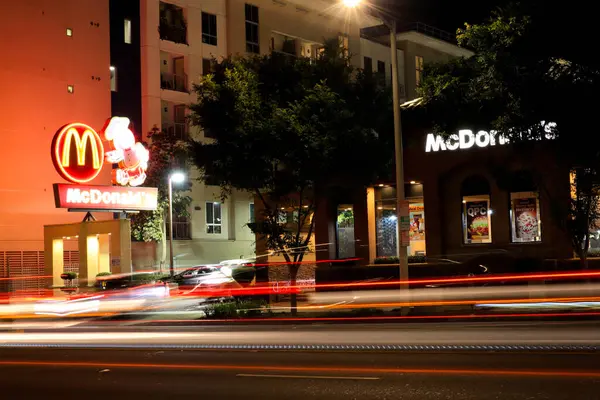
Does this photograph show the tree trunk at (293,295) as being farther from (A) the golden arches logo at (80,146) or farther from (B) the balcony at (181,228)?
(B) the balcony at (181,228)

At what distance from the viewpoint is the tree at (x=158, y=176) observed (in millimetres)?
46031

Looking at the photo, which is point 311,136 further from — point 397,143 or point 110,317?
point 110,317

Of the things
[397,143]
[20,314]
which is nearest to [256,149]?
[397,143]

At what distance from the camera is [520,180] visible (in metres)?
28.2

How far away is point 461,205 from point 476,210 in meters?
0.59

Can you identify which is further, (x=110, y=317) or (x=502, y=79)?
(x=110, y=317)

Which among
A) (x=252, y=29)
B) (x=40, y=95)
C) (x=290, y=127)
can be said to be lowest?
(x=290, y=127)

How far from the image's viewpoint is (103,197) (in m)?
30.7

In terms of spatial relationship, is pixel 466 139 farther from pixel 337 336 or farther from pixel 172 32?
pixel 172 32

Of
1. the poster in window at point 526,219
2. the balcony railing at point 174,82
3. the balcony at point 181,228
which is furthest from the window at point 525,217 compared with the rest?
the balcony railing at point 174,82

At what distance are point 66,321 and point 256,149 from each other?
307 inches

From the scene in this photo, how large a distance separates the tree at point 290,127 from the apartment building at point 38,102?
801 inches

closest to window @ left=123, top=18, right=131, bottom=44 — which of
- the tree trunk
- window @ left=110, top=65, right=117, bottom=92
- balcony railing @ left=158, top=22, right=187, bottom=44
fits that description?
window @ left=110, top=65, right=117, bottom=92

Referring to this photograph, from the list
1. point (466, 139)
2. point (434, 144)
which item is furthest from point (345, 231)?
point (466, 139)
